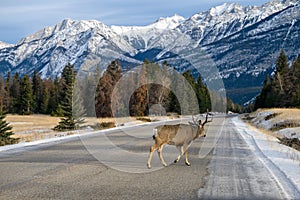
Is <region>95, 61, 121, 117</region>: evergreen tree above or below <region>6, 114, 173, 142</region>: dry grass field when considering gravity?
above

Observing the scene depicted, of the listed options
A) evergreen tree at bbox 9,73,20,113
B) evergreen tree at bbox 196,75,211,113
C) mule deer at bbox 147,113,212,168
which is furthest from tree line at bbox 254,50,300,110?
evergreen tree at bbox 9,73,20,113

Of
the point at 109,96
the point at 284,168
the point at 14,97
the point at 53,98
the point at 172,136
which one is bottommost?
the point at 284,168

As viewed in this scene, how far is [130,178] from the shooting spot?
9477mm

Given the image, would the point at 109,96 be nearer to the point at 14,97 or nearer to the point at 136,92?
the point at 136,92

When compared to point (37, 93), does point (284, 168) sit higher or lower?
lower

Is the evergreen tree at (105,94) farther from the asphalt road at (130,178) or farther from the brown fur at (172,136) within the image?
the brown fur at (172,136)

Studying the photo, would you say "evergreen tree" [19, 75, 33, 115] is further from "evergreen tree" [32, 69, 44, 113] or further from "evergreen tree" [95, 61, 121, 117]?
"evergreen tree" [95, 61, 121, 117]

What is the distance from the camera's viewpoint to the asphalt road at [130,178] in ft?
25.4

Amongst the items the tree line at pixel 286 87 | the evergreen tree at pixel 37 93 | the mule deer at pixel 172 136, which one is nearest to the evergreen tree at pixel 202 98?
the tree line at pixel 286 87

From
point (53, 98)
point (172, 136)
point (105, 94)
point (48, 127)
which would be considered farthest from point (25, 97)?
point (172, 136)

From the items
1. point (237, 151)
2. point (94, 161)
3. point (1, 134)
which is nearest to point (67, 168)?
point (94, 161)

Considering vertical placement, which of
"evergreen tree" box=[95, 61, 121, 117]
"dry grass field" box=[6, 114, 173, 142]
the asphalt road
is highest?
"evergreen tree" box=[95, 61, 121, 117]

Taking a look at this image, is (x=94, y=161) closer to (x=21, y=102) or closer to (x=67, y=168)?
(x=67, y=168)

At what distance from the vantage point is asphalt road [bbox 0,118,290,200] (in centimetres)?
773
